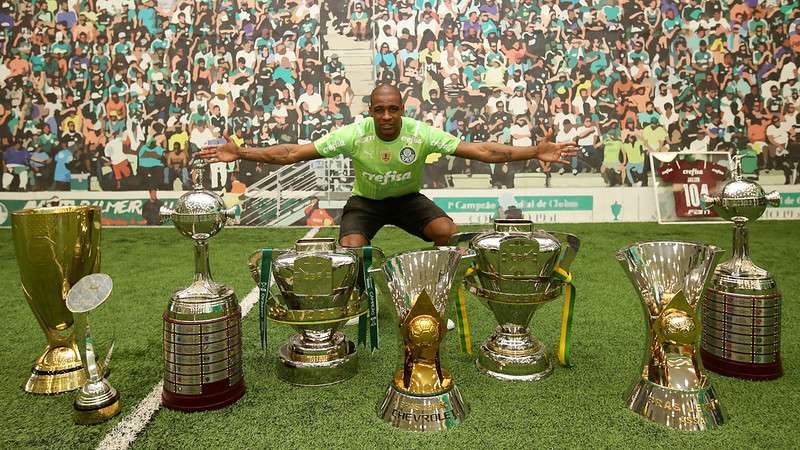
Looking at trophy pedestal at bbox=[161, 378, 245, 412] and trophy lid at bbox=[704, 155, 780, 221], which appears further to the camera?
trophy lid at bbox=[704, 155, 780, 221]

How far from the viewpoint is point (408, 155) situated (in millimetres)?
3312

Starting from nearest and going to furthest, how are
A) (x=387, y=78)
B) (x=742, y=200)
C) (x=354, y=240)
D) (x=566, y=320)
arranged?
(x=742, y=200) → (x=566, y=320) → (x=354, y=240) → (x=387, y=78)

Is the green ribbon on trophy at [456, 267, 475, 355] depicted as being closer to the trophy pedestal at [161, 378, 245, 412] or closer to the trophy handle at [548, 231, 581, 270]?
the trophy handle at [548, 231, 581, 270]

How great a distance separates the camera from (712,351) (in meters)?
2.05

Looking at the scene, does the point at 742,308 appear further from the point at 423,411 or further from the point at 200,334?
the point at 200,334

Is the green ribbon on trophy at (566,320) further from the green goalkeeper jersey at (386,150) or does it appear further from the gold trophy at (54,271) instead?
the gold trophy at (54,271)

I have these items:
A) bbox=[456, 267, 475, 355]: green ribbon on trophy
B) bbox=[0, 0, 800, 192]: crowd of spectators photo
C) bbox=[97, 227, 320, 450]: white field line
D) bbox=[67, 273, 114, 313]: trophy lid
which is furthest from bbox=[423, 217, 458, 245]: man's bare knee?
bbox=[0, 0, 800, 192]: crowd of spectators photo

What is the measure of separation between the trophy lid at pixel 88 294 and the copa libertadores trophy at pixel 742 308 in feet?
6.57

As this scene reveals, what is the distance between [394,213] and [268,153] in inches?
33.4

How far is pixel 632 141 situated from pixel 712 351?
5728mm

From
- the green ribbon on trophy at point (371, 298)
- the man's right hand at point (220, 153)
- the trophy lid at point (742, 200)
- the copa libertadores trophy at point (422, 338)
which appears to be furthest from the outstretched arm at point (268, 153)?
the trophy lid at point (742, 200)

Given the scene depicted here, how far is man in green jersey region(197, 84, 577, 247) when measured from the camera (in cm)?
322

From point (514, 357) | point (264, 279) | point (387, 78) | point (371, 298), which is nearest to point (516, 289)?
point (514, 357)

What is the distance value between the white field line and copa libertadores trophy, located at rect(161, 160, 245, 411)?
0.06 m
